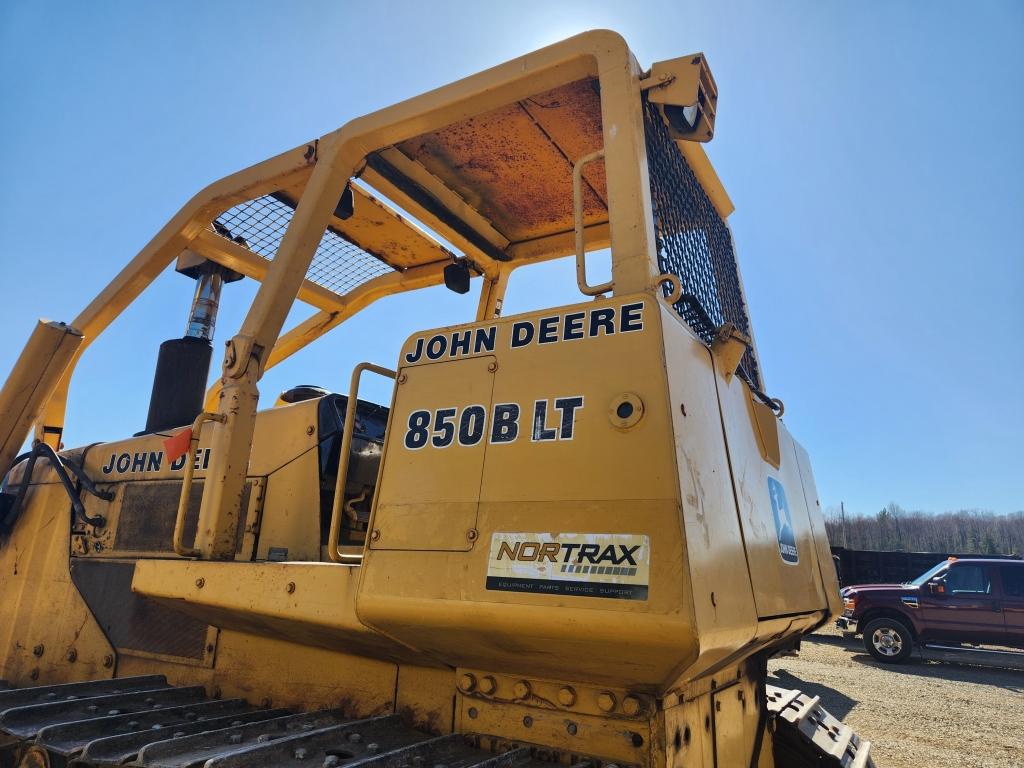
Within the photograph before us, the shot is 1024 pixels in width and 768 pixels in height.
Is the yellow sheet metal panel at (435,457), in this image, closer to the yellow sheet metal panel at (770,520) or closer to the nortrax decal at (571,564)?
the nortrax decal at (571,564)

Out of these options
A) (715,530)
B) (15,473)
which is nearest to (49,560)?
(15,473)

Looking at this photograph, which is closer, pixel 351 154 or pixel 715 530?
pixel 715 530

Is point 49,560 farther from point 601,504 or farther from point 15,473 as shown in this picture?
point 601,504

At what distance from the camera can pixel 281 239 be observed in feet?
11.9

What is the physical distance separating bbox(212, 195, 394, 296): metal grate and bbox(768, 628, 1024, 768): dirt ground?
590 cm

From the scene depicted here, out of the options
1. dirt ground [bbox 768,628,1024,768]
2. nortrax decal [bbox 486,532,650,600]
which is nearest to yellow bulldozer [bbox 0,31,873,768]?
nortrax decal [bbox 486,532,650,600]

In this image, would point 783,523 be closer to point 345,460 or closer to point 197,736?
point 345,460

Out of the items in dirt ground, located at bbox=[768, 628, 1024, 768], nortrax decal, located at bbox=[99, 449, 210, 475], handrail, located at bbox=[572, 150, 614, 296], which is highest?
handrail, located at bbox=[572, 150, 614, 296]

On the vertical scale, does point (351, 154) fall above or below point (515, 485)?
above

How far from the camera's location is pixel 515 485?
2035 millimetres

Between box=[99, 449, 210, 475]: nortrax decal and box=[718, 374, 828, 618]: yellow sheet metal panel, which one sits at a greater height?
box=[99, 449, 210, 475]: nortrax decal

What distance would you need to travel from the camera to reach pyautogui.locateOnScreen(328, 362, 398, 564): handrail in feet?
8.04

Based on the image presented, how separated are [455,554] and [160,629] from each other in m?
2.10

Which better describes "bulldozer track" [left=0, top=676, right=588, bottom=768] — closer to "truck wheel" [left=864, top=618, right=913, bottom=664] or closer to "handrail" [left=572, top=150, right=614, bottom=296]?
"handrail" [left=572, top=150, right=614, bottom=296]
